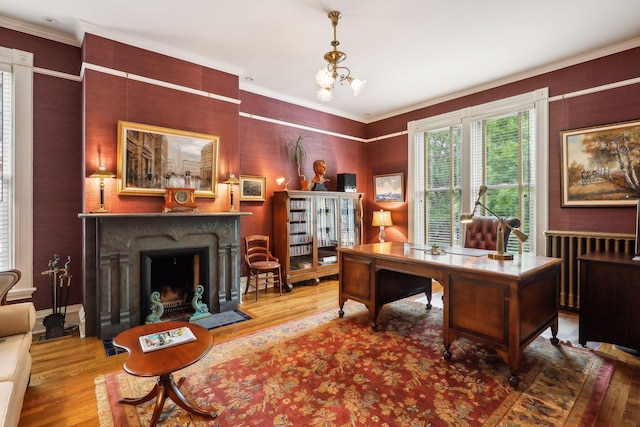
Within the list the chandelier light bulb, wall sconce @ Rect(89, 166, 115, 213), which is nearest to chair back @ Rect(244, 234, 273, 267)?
wall sconce @ Rect(89, 166, 115, 213)

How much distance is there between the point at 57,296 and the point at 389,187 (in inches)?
199

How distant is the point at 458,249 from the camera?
3.42 m

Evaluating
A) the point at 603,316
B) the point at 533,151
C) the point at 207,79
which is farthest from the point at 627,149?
the point at 207,79

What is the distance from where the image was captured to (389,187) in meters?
5.92

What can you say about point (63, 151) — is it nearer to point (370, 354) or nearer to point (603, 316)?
point (370, 354)

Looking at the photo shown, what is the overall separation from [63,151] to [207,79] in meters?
1.76

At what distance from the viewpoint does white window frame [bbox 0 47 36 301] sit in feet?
10.0

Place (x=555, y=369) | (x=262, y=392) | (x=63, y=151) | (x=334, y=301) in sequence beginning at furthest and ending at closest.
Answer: (x=334, y=301)
(x=63, y=151)
(x=555, y=369)
(x=262, y=392)

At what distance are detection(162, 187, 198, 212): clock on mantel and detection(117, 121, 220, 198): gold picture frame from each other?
128 mm

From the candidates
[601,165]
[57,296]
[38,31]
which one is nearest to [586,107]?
[601,165]

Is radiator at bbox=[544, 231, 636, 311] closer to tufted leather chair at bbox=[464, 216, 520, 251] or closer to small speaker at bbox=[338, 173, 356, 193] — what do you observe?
tufted leather chair at bbox=[464, 216, 520, 251]

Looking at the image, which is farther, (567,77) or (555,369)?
(567,77)

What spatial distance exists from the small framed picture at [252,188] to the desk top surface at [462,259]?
1.88 m

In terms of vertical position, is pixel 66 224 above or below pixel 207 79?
below
